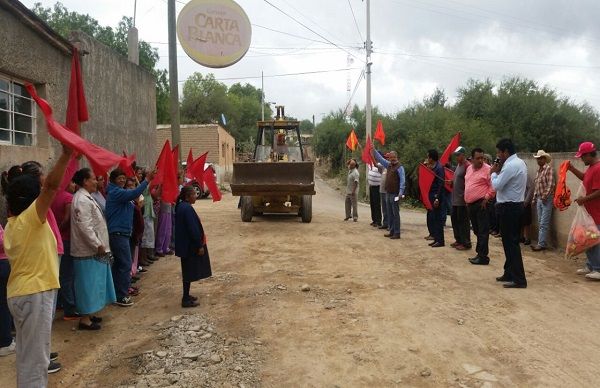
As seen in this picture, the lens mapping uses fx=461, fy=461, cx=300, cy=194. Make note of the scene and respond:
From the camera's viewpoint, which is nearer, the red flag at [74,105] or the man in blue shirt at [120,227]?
the red flag at [74,105]

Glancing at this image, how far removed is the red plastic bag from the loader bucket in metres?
5.79

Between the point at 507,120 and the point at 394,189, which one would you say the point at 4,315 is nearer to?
the point at 394,189

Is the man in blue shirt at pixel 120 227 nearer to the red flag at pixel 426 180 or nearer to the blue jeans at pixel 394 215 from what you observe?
the red flag at pixel 426 180

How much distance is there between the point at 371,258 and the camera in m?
7.27

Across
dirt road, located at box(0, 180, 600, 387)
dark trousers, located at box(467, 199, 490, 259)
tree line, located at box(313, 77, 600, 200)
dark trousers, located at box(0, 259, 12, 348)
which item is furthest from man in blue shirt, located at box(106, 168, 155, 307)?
tree line, located at box(313, 77, 600, 200)

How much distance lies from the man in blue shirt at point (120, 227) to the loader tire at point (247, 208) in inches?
247

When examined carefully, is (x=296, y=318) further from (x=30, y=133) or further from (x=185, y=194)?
(x=30, y=133)

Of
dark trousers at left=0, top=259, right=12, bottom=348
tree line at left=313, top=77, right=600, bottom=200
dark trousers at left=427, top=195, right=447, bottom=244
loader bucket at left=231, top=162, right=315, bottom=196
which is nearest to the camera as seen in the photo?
dark trousers at left=0, top=259, right=12, bottom=348

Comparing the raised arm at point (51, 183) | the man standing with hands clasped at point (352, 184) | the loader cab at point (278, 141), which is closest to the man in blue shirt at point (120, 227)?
the raised arm at point (51, 183)

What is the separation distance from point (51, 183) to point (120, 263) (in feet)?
9.01

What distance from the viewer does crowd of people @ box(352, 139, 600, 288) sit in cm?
555

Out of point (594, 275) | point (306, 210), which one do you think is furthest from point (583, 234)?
point (306, 210)

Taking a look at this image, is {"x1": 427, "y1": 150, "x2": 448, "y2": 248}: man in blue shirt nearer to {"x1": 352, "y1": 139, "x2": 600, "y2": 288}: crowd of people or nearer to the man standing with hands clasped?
{"x1": 352, "y1": 139, "x2": 600, "y2": 288}: crowd of people

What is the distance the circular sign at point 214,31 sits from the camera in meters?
7.96
